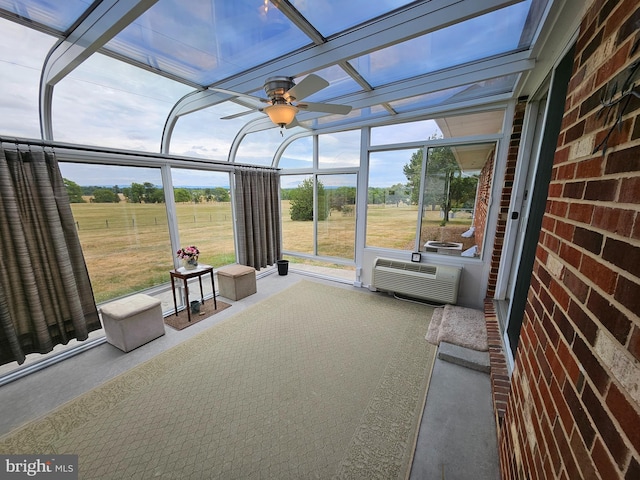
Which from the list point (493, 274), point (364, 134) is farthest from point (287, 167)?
point (493, 274)

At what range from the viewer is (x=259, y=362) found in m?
2.22

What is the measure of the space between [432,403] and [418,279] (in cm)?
167

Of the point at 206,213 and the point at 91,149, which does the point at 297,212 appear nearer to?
the point at 206,213

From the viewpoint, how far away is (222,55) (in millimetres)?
1963

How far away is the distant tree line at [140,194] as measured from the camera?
2424 millimetres

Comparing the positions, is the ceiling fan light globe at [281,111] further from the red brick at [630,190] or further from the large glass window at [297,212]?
the large glass window at [297,212]

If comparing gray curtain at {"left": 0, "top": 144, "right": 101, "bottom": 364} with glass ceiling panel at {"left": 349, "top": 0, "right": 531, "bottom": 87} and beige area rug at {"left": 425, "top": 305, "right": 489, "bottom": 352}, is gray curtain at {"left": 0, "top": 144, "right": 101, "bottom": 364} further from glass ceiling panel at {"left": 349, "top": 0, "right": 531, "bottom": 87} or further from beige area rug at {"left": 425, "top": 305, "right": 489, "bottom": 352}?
beige area rug at {"left": 425, "top": 305, "right": 489, "bottom": 352}

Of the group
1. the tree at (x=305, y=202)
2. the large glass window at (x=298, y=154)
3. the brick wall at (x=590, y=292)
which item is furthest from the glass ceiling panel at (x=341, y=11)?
the tree at (x=305, y=202)

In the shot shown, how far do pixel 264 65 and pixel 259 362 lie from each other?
270 cm

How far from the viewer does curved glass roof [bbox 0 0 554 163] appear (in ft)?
4.93

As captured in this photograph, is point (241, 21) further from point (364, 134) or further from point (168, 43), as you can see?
point (364, 134)

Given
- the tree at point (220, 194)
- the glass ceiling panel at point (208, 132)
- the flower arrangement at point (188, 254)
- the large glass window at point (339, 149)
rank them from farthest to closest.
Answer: the tree at point (220, 194)
the large glass window at point (339, 149)
the glass ceiling panel at point (208, 132)
the flower arrangement at point (188, 254)

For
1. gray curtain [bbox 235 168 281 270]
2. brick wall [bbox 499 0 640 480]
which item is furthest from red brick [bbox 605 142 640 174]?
gray curtain [bbox 235 168 281 270]

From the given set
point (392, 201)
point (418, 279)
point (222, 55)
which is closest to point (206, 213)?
point (222, 55)
